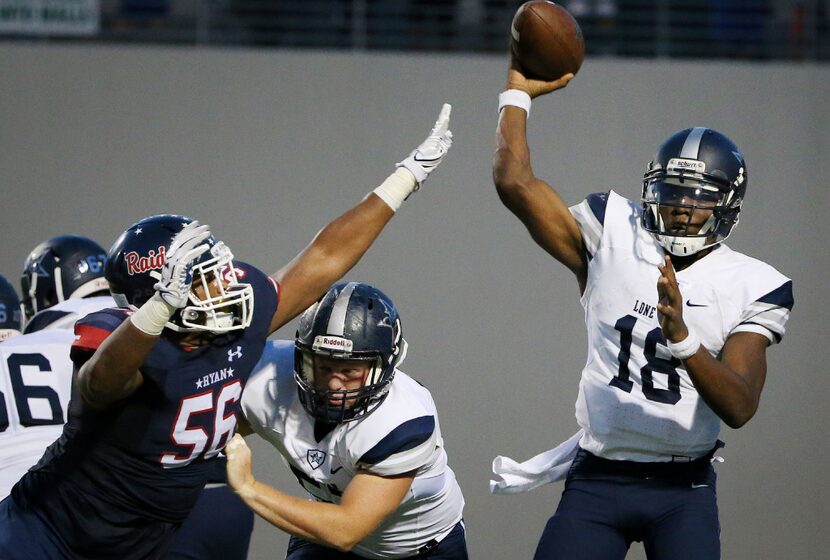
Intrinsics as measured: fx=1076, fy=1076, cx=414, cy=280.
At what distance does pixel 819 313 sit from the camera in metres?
5.84

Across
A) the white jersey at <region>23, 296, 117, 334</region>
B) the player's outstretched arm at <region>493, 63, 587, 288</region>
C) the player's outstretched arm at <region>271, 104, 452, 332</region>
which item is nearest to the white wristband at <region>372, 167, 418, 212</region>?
the player's outstretched arm at <region>271, 104, 452, 332</region>

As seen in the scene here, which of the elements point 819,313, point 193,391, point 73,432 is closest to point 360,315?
point 193,391

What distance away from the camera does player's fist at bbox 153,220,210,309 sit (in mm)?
2021

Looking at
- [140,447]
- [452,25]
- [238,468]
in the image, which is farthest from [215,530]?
[452,25]

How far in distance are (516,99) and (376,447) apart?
976 millimetres

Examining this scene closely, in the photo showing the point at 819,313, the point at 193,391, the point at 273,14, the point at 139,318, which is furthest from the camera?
the point at 273,14

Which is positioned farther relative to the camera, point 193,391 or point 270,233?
point 270,233

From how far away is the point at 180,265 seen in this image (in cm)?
206

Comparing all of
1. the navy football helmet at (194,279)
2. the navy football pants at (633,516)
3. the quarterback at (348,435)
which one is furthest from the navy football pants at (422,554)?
the navy football helmet at (194,279)

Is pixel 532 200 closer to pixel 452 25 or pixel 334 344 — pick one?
pixel 334 344

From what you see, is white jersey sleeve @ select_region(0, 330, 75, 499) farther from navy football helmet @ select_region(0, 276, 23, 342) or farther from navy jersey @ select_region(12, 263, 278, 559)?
navy football helmet @ select_region(0, 276, 23, 342)

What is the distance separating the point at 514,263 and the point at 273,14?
2.06 meters

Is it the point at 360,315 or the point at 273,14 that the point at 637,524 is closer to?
the point at 360,315

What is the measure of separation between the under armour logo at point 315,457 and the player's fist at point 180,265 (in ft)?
1.93
